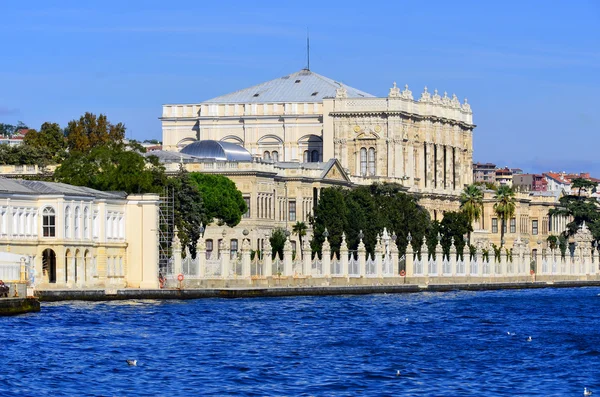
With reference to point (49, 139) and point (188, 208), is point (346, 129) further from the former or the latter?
point (188, 208)

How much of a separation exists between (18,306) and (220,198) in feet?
169

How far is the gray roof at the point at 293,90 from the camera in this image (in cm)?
16488

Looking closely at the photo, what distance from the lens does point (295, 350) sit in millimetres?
63875

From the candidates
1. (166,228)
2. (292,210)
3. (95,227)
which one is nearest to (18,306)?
(95,227)

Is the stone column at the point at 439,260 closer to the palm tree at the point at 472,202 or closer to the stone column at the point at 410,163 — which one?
the palm tree at the point at 472,202

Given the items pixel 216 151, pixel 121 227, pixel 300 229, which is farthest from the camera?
pixel 216 151

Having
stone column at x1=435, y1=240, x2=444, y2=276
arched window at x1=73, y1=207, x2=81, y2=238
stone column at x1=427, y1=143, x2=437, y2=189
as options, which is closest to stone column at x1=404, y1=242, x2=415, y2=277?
stone column at x1=435, y1=240, x2=444, y2=276

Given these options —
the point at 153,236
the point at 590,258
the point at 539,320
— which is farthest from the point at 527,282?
the point at 539,320

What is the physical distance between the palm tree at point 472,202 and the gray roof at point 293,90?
1259cm

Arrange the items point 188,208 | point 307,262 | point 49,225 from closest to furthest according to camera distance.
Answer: point 49,225
point 307,262
point 188,208

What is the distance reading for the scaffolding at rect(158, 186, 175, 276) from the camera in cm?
9769

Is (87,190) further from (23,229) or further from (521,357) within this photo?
(521,357)

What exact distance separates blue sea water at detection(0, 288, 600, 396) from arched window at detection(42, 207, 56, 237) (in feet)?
22.1

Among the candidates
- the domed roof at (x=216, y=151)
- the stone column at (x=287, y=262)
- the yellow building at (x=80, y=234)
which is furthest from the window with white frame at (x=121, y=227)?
the domed roof at (x=216, y=151)
